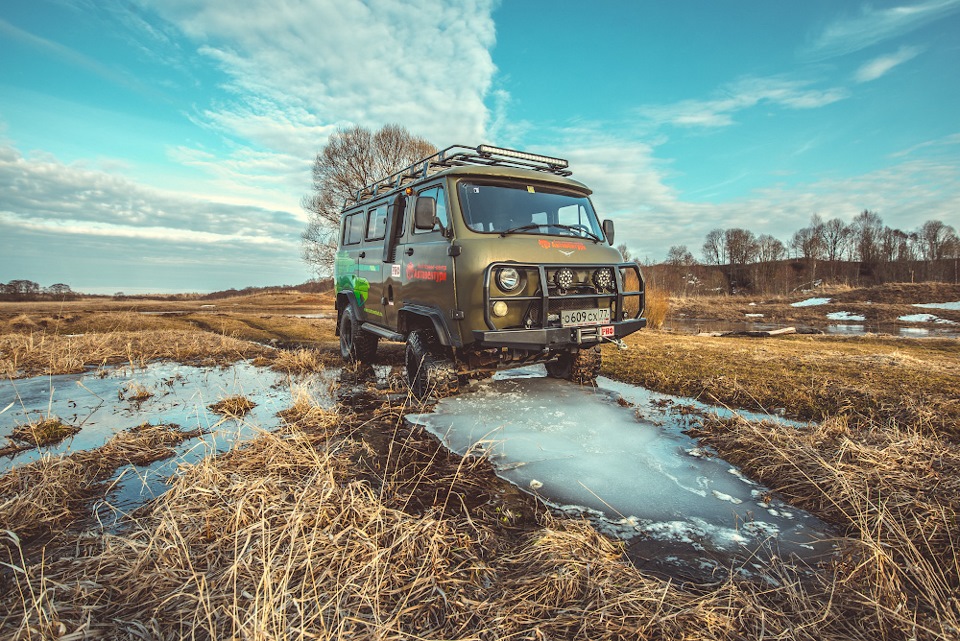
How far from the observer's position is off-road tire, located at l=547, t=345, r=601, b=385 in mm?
5766

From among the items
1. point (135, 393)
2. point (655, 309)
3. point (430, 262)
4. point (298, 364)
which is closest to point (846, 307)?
point (655, 309)

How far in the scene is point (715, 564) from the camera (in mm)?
2176

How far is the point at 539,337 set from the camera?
4422 millimetres

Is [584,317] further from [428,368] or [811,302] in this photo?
[811,302]

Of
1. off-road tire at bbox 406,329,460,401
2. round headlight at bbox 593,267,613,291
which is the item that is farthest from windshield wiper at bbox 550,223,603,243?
off-road tire at bbox 406,329,460,401

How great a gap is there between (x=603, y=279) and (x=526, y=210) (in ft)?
4.00

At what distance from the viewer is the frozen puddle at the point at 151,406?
3.25 m

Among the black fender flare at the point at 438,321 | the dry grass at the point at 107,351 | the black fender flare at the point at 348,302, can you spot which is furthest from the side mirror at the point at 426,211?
the dry grass at the point at 107,351

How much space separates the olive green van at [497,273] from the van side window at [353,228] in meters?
1.48

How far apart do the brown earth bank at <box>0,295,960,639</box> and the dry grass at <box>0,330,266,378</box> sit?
5.00 m

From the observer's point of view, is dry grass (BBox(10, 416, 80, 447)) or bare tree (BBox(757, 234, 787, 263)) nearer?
dry grass (BBox(10, 416, 80, 447))

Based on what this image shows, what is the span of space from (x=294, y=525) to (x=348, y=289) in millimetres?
6417

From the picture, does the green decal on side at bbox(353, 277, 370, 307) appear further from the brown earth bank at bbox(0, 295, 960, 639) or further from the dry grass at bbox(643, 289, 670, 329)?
the dry grass at bbox(643, 289, 670, 329)

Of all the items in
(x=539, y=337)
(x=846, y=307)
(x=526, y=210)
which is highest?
(x=526, y=210)
